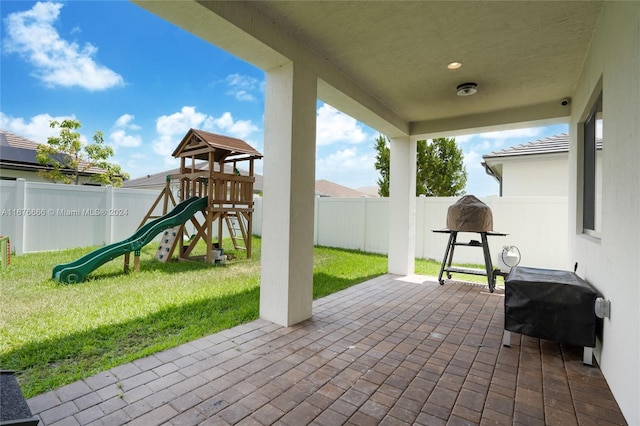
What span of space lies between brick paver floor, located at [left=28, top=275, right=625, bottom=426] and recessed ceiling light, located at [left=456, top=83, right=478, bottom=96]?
296 cm

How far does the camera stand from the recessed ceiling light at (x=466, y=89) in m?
3.93

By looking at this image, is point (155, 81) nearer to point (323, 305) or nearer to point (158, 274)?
point (158, 274)

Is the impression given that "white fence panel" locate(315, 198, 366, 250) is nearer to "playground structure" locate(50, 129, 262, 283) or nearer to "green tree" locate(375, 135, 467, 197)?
"playground structure" locate(50, 129, 262, 283)

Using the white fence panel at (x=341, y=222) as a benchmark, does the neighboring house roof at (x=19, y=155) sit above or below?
above

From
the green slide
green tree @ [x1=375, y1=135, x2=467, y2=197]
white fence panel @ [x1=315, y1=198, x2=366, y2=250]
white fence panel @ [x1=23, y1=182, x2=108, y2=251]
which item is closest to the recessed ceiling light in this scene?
white fence panel @ [x1=315, y1=198, x2=366, y2=250]

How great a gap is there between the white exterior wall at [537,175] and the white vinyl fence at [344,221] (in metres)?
2.56

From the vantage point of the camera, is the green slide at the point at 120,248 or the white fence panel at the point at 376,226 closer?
the green slide at the point at 120,248

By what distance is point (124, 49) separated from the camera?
9805mm

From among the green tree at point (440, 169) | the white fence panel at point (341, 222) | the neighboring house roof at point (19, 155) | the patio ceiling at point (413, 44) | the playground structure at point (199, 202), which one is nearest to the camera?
the patio ceiling at point (413, 44)

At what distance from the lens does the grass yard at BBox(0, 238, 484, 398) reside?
2.35m

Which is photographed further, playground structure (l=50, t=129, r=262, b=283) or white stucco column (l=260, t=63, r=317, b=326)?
playground structure (l=50, t=129, r=262, b=283)

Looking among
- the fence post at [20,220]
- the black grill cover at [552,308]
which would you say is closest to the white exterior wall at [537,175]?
the black grill cover at [552,308]

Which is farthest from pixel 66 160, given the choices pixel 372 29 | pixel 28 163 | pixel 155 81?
pixel 372 29

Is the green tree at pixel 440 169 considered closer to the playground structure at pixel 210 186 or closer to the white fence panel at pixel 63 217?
the playground structure at pixel 210 186
